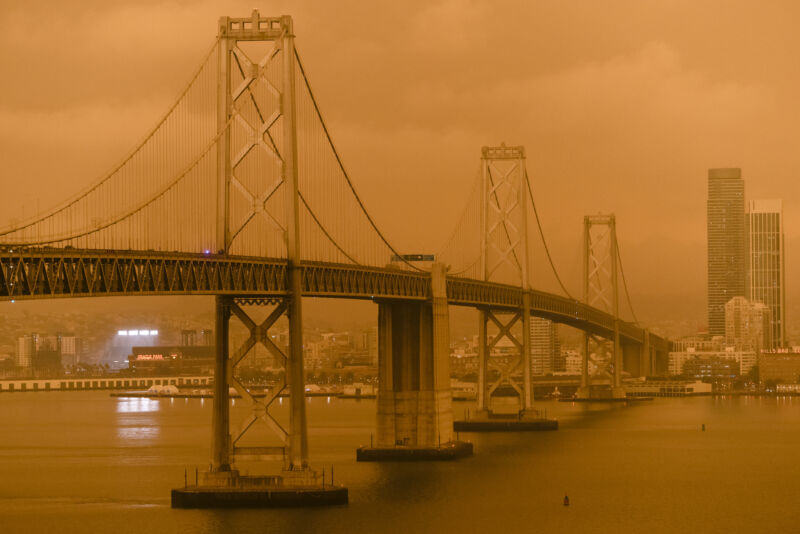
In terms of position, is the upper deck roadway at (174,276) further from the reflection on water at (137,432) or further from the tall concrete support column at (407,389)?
the reflection on water at (137,432)

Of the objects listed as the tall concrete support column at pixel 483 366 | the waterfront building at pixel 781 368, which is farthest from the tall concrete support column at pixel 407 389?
the waterfront building at pixel 781 368

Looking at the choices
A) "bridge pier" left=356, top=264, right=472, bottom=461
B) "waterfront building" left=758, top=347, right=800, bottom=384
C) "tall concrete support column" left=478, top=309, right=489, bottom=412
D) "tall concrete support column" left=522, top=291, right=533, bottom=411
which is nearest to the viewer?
"bridge pier" left=356, top=264, right=472, bottom=461

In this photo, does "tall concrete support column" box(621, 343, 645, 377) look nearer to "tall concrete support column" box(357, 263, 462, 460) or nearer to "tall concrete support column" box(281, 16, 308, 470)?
"tall concrete support column" box(357, 263, 462, 460)

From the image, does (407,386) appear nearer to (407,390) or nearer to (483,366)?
(407,390)

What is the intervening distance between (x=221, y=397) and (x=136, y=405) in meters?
110

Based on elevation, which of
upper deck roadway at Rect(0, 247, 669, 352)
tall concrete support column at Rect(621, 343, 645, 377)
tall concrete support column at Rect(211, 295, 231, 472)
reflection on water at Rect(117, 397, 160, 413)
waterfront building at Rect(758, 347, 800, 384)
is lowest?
reflection on water at Rect(117, 397, 160, 413)

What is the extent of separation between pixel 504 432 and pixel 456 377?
365 ft

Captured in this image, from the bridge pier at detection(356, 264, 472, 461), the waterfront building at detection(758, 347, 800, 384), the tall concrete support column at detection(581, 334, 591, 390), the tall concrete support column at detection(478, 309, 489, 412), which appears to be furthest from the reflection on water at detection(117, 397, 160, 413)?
the bridge pier at detection(356, 264, 472, 461)

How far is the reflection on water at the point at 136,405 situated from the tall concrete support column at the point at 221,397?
89.9 meters

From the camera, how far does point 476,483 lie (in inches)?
2133

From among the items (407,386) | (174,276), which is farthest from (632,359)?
(174,276)

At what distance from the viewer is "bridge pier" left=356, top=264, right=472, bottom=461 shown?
5981cm

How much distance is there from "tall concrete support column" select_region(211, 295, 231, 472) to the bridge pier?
1635cm

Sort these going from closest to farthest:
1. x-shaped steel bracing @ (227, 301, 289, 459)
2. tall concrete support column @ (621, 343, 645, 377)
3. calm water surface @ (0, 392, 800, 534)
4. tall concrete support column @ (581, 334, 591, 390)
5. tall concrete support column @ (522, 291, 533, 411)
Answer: x-shaped steel bracing @ (227, 301, 289, 459) → calm water surface @ (0, 392, 800, 534) → tall concrete support column @ (522, 291, 533, 411) → tall concrete support column @ (581, 334, 591, 390) → tall concrete support column @ (621, 343, 645, 377)
